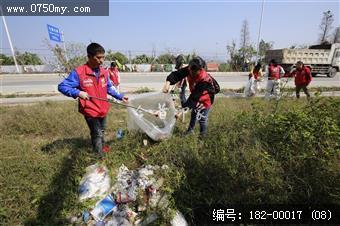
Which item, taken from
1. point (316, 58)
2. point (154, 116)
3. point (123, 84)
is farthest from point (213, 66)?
point (154, 116)

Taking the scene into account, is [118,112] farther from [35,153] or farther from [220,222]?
[220,222]

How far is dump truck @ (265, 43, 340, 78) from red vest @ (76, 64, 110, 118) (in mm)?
17907

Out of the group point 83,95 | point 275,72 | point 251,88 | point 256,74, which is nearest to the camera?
point 83,95

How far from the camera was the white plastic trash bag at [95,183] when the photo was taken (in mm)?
2512

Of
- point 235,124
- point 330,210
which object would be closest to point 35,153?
point 235,124

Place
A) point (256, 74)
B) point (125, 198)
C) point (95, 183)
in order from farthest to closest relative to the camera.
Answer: point (256, 74)
point (95, 183)
point (125, 198)

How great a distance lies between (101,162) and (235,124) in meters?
1.93

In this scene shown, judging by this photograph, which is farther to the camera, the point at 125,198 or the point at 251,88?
the point at 251,88

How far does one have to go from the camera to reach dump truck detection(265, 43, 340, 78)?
18.2 meters

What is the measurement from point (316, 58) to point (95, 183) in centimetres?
2051

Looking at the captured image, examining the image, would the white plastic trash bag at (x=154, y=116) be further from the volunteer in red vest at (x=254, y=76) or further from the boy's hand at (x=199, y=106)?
the volunteer in red vest at (x=254, y=76)

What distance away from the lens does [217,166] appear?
2701 mm

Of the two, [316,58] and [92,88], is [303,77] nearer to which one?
[92,88]

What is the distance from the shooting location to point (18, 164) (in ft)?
10.7
